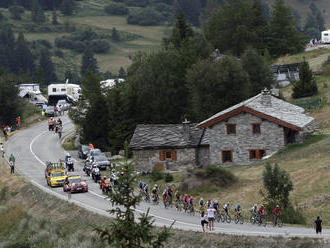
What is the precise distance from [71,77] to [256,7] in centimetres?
9269

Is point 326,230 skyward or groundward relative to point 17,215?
skyward

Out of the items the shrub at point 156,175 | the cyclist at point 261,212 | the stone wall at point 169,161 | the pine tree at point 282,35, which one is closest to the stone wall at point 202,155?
the stone wall at point 169,161

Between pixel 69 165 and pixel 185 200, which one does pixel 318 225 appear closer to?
pixel 185 200

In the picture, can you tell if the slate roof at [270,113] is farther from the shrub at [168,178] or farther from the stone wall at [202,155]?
the shrub at [168,178]

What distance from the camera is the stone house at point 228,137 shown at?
59656mm

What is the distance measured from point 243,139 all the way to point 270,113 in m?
3.14

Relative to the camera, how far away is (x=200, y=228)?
3841cm

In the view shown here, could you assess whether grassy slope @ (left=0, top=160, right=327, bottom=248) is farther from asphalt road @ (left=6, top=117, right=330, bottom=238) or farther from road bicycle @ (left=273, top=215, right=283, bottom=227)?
road bicycle @ (left=273, top=215, right=283, bottom=227)

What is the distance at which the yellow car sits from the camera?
56938 mm

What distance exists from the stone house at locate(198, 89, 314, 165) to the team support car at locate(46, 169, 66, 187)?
41.0 feet

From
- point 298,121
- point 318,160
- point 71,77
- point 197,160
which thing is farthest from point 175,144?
point 71,77

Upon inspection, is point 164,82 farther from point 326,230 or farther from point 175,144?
point 326,230

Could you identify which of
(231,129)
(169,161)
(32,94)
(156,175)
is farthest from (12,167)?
(32,94)

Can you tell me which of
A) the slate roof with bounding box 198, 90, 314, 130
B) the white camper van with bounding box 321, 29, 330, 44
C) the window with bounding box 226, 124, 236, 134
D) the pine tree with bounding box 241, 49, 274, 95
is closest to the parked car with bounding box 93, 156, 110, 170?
the slate roof with bounding box 198, 90, 314, 130
